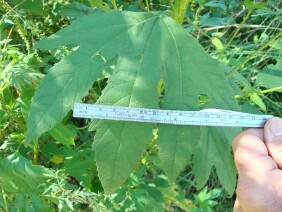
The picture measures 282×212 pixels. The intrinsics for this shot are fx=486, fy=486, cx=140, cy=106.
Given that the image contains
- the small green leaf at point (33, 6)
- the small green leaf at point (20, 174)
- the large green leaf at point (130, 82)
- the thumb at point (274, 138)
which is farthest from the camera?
the small green leaf at point (33, 6)

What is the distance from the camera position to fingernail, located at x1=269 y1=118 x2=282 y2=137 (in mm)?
1431

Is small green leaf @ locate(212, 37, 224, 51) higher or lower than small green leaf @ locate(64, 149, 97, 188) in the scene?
higher

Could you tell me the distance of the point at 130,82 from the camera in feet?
4.33

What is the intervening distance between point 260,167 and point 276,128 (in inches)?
5.7

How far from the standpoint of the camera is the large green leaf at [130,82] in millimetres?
1296

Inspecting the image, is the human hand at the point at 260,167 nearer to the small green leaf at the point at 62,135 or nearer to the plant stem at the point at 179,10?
the plant stem at the point at 179,10

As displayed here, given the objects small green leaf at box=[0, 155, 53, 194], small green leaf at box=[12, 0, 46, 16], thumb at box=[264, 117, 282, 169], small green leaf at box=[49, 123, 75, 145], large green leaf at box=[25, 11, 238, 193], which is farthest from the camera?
small green leaf at box=[12, 0, 46, 16]

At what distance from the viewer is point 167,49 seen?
4.56 feet

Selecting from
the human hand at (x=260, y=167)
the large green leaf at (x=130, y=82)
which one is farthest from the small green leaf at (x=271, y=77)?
the large green leaf at (x=130, y=82)

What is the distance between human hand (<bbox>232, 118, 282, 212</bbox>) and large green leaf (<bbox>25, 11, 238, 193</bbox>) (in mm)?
132

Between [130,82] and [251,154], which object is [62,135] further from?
[251,154]

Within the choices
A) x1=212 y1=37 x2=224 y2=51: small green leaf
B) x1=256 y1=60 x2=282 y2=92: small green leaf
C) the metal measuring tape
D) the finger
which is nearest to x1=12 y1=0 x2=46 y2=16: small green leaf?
x1=212 y1=37 x2=224 y2=51: small green leaf

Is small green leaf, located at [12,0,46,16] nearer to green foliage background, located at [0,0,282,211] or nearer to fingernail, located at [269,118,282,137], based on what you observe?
green foliage background, located at [0,0,282,211]

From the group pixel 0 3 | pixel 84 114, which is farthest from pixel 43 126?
pixel 0 3
